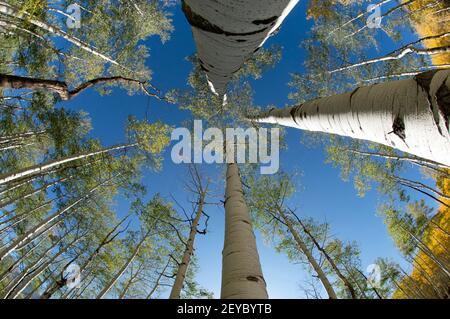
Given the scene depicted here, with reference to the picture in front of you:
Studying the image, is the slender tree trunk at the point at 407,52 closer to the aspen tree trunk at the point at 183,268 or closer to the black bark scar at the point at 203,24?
the black bark scar at the point at 203,24

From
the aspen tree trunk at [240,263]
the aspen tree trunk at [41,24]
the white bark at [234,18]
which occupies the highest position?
the aspen tree trunk at [41,24]

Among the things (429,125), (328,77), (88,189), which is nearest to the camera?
(429,125)

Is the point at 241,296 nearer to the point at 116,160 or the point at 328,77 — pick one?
the point at 116,160

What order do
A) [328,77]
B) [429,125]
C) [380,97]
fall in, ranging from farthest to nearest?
1. [328,77]
2. [380,97]
3. [429,125]

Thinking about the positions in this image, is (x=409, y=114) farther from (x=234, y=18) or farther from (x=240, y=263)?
(x=240, y=263)

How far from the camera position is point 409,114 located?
920 millimetres

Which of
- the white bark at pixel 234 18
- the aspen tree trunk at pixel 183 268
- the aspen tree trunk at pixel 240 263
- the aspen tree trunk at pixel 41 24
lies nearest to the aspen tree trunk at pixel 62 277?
the aspen tree trunk at pixel 183 268

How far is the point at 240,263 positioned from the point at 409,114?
138 centimetres

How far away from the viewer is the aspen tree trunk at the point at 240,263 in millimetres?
1547

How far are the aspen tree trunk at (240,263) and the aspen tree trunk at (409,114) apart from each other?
115 centimetres
